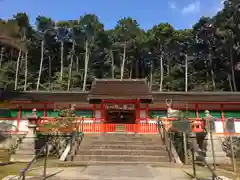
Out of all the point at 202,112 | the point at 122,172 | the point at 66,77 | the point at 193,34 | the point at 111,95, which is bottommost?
the point at 122,172

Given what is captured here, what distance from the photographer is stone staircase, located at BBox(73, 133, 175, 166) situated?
12141mm

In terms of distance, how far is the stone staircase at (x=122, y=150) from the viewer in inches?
478

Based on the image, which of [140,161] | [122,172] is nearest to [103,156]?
[140,161]

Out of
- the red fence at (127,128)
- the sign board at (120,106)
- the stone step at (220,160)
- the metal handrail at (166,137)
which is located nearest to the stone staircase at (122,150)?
the metal handrail at (166,137)

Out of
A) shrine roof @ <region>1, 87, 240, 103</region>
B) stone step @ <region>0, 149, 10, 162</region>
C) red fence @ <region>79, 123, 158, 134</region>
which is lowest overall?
stone step @ <region>0, 149, 10, 162</region>

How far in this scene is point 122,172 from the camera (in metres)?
9.16

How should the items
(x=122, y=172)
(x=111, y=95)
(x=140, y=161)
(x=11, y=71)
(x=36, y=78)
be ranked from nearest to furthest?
1. (x=122, y=172)
2. (x=140, y=161)
3. (x=111, y=95)
4. (x=11, y=71)
5. (x=36, y=78)

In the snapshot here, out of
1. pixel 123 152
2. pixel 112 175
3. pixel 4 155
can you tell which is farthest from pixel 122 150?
pixel 4 155

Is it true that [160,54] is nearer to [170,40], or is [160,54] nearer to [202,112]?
[170,40]

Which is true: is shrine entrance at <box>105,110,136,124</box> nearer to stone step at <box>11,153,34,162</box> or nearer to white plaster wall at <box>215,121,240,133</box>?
white plaster wall at <box>215,121,240,133</box>

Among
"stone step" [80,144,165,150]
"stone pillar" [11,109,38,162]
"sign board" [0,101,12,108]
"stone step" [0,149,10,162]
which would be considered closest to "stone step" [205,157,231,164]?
"stone step" [80,144,165,150]

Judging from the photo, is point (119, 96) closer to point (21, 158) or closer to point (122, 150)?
point (122, 150)

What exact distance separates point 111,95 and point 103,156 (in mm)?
7016

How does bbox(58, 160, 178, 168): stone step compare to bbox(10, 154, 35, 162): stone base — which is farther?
bbox(10, 154, 35, 162): stone base
